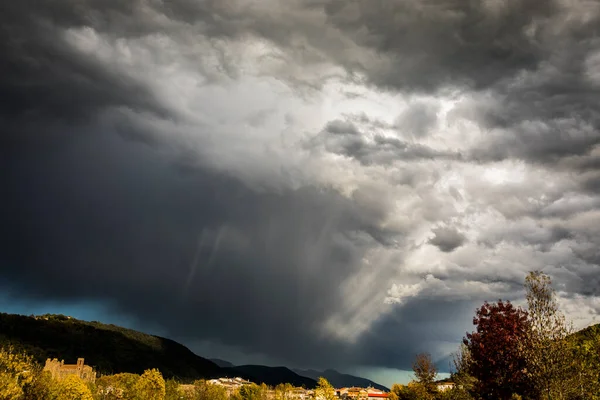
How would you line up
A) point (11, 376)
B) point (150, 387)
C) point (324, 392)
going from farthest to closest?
point (150, 387) < point (324, 392) < point (11, 376)

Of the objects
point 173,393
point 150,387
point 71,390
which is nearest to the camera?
point 71,390

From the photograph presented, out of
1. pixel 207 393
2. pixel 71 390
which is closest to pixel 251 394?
pixel 207 393

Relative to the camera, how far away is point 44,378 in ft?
246

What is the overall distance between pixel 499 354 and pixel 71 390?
70.0 m

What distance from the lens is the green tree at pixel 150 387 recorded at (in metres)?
94.8

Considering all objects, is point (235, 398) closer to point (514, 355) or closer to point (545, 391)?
point (514, 355)

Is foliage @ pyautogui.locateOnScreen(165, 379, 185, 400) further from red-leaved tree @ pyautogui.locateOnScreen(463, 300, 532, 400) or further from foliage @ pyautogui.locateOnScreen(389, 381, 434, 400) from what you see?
red-leaved tree @ pyautogui.locateOnScreen(463, 300, 532, 400)

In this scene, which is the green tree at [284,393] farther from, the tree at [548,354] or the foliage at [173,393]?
the tree at [548,354]

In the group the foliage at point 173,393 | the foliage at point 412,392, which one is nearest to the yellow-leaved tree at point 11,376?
the foliage at point 412,392

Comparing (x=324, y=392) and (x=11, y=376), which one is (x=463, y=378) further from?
(x=11, y=376)

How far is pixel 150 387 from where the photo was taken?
318 feet

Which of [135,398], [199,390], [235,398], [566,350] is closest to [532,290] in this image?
[566,350]

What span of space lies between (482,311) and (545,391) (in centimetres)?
2112

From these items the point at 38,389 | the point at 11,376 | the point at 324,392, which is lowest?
the point at 38,389
